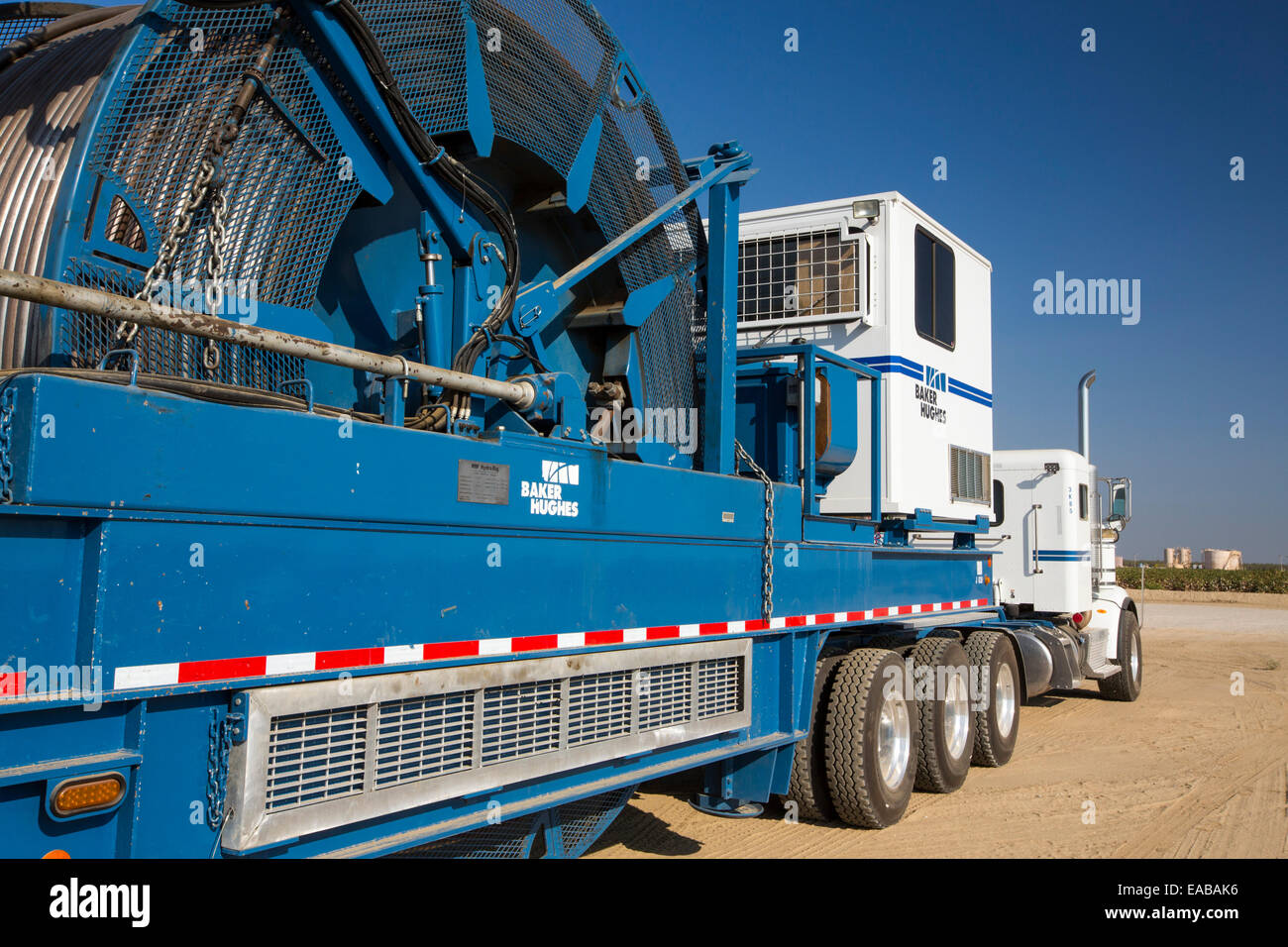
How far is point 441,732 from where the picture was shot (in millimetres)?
3482

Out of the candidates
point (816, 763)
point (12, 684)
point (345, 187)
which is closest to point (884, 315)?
point (816, 763)

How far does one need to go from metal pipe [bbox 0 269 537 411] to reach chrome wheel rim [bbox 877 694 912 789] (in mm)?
3928

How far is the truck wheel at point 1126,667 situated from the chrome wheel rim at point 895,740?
299 inches

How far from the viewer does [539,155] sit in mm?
4984

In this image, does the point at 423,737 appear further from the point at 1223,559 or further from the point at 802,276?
the point at 1223,559

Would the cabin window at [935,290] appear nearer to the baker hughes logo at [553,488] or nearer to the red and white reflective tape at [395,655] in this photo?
the red and white reflective tape at [395,655]

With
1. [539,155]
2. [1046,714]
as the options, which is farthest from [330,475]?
[1046,714]

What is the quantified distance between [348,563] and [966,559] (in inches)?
251

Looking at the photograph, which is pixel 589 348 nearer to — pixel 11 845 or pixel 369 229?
pixel 369 229

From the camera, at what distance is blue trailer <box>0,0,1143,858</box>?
2.63 m

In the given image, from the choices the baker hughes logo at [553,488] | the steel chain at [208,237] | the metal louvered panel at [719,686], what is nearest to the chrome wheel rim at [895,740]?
the metal louvered panel at [719,686]

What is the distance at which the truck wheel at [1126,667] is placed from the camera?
13367 mm

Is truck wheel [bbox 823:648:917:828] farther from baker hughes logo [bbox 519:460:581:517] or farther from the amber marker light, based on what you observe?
the amber marker light
